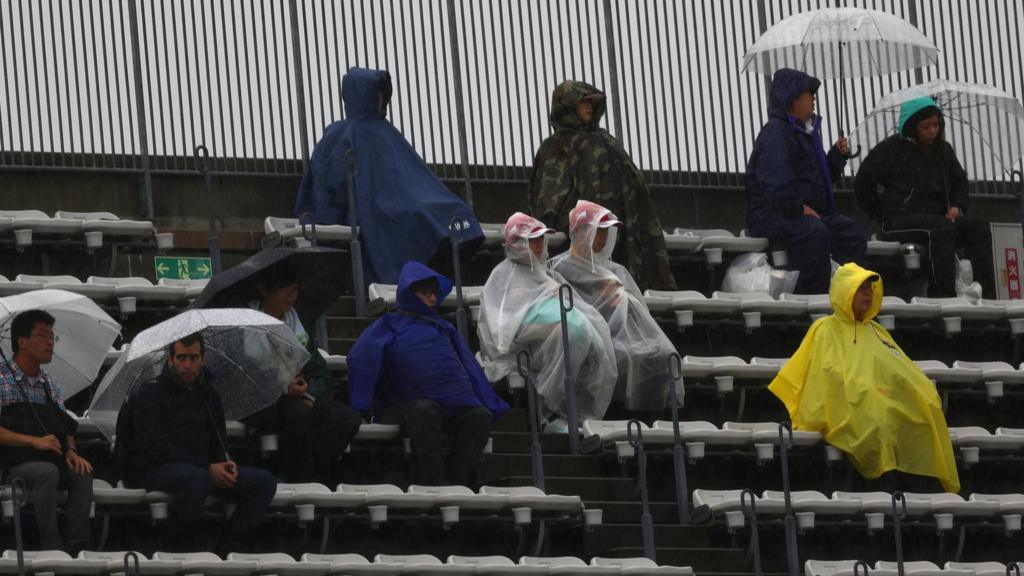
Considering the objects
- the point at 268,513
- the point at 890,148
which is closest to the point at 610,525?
the point at 268,513

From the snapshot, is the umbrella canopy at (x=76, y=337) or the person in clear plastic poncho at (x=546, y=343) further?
the person in clear plastic poncho at (x=546, y=343)

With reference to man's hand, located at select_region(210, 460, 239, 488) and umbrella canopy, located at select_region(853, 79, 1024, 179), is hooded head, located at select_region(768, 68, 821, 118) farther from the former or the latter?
man's hand, located at select_region(210, 460, 239, 488)

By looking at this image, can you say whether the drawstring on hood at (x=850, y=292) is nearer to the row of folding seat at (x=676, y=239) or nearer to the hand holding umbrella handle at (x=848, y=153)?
the row of folding seat at (x=676, y=239)

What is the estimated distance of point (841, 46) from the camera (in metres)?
18.3

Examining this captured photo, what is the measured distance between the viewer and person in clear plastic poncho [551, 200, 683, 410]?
15.6m

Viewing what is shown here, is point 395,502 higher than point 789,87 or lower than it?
lower

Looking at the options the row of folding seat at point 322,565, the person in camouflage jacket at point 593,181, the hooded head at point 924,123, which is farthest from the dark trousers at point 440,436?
the hooded head at point 924,123

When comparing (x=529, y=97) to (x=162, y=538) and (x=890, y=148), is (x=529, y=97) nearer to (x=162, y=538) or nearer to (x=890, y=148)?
(x=890, y=148)

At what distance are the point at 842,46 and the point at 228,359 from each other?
5933 millimetres

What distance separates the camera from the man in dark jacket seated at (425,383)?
1427cm

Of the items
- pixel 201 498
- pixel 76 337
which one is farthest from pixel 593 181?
pixel 201 498

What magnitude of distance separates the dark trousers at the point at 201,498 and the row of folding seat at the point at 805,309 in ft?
12.2

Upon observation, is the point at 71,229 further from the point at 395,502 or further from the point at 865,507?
the point at 865,507

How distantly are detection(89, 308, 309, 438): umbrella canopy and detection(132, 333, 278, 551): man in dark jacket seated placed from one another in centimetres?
14
